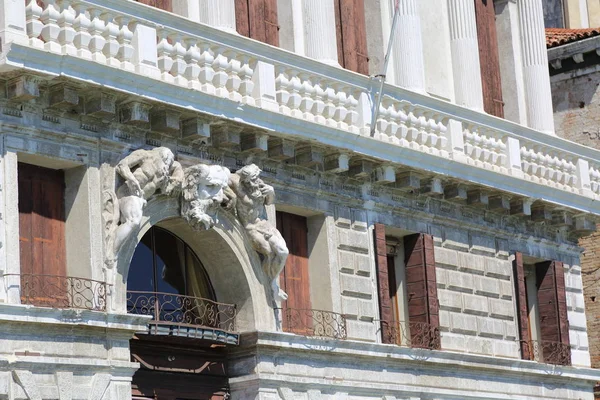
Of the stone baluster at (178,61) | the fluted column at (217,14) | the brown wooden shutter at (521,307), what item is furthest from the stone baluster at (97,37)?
the brown wooden shutter at (521,307)

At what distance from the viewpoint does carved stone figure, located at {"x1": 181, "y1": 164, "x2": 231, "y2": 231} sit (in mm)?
21906

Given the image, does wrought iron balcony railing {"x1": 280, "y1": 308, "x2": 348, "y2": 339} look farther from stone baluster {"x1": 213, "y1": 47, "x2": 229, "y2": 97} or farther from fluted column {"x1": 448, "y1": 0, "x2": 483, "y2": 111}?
fluted column {"x1": 448, "y1": 0, "x2": 483, "y2": 111}

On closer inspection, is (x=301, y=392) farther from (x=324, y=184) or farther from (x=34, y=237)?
(x=34, y=237)

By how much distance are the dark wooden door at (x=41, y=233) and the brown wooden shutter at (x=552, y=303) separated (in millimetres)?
11387

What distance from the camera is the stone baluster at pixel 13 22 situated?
19.5 meters

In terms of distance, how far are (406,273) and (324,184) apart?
2.68 meters

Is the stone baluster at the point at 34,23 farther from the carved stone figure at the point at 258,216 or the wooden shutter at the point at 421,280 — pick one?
the wooden shutter at the point at 421,280

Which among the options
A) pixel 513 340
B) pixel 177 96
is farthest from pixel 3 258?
pixel 513 340

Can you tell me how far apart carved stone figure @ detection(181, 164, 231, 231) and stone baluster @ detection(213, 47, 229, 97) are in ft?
3.39

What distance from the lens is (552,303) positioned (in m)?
29.4

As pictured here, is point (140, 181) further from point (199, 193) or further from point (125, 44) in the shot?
point (125, 44)

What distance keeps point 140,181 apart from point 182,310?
7.55ft

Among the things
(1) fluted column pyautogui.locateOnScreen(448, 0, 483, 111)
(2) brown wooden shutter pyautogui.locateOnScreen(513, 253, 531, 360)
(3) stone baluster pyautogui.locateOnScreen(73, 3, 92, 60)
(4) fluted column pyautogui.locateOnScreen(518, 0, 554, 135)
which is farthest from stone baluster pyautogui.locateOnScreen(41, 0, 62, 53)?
(4) fluted column pyautogui.locateOnScreen(518, 0, 554, 135)

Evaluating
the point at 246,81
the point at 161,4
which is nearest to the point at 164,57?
the point at 246,81
